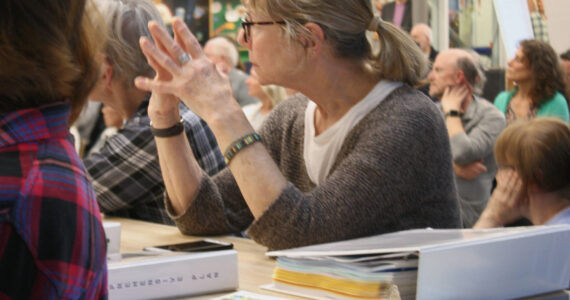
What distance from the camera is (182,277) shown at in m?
1.30

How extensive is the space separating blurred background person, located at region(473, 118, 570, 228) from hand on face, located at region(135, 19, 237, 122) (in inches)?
37.4

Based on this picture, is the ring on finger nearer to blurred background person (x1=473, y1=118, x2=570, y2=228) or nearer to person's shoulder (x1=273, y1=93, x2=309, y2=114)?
person's shoulder (x1=273, y1=93, x2=309, y2=114)

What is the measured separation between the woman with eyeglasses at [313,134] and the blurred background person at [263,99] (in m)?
2.99

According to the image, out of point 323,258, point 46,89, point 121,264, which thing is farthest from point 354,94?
point 46,89

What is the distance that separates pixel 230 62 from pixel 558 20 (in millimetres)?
3826

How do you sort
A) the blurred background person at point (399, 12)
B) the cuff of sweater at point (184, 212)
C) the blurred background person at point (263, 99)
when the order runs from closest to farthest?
the cuff of sweater at point (184, 212), the blurred background person at point (399, 12), the blurred background person at point (263, 99)

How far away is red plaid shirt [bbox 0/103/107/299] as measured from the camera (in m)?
0.70

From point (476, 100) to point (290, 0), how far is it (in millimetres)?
2729

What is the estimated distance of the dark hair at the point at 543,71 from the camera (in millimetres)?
4020

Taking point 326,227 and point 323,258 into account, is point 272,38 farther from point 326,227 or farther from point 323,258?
point 323,258

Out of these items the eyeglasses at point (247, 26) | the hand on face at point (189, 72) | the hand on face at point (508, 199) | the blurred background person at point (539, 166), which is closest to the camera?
the hand on face at point (189, 72)

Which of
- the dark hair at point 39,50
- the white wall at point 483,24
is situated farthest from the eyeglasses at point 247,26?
the white wall at point 483,24

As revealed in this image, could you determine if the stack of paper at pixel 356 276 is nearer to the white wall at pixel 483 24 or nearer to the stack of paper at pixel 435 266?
the stack of paper at pixel 435 266

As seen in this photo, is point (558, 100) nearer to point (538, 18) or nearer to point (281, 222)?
point (538, 18)
